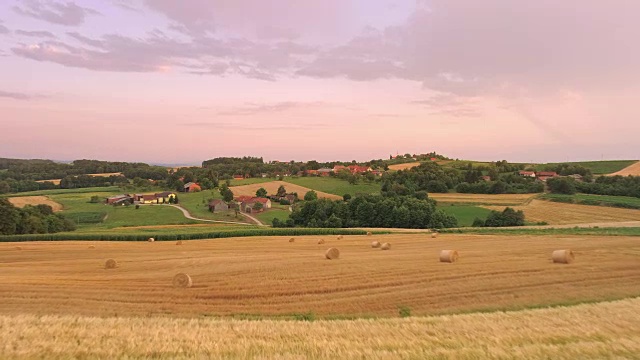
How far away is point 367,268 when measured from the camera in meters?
19.8

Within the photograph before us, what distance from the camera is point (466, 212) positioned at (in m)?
66.1

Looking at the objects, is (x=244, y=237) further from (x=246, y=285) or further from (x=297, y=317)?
(x=297, y=317)

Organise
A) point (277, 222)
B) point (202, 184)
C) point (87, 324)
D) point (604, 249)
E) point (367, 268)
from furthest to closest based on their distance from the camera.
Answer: point (202, 184) → point (277, 222) → point (604, 249) → point (367, 268) → point (87, 324)

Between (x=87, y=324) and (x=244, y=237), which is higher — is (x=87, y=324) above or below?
above

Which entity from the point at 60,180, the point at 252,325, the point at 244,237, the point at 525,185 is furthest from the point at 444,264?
the point at 60,180

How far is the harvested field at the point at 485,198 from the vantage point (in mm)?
70562

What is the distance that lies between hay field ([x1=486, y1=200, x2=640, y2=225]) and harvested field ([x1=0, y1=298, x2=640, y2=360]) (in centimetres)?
4745

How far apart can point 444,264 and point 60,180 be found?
115 m

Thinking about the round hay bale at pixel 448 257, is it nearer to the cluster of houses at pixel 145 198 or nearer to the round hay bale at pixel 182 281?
the round hay bale at pixel 182 281

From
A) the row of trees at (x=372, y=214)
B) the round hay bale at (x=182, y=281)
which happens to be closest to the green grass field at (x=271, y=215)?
the row of trees at (x=372, y=214)

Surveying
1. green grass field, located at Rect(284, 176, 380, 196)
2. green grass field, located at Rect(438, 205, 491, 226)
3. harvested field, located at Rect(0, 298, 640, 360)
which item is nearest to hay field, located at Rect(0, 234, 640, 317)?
harvested field, located at Rect(0, 298, 640, 360)

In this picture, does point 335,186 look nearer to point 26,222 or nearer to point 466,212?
point 466,212

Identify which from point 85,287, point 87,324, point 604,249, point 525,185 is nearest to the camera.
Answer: point 87,324

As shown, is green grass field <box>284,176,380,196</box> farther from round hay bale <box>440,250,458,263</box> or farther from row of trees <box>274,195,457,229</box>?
round hay bale <box>440,250,458,263</box>
